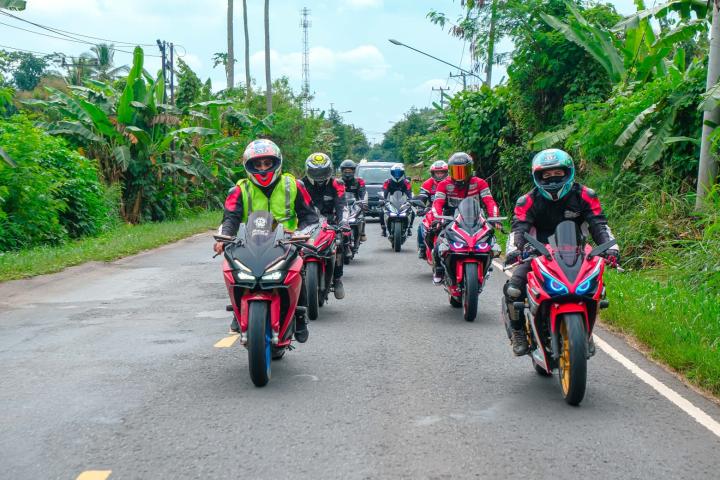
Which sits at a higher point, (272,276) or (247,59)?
(247,59)

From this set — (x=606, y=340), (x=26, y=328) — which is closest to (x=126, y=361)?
(x=26, y=328)

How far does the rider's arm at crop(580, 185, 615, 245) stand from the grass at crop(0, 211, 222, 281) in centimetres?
932

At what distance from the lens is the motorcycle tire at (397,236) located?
1863 cm

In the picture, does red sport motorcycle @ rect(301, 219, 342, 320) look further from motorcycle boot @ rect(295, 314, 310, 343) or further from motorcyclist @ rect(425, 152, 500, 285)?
motorcycle boot @ rect(295, 314, 310, 343)

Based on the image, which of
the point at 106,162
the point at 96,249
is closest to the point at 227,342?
the point at 96,249

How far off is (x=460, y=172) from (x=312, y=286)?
10.1 ft

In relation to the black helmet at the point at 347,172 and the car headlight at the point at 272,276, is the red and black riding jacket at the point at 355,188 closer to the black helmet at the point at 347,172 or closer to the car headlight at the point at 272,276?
the black helmet at the point at 347,172

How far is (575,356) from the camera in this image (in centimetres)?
585

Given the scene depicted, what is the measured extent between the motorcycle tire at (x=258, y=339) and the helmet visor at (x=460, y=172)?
5.76 metres

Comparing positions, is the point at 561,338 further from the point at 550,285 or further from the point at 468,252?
the point at 468,252

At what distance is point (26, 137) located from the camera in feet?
56.1

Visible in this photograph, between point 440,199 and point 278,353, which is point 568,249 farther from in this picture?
point 440,199

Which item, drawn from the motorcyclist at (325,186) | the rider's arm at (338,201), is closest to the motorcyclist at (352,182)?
the motorcyclist at (325,186)

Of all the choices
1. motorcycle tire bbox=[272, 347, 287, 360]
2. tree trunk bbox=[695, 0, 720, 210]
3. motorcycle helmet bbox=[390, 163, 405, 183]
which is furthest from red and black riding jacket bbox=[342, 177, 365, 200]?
motorcycle tire bbox=[272, 347, 287, 360]
